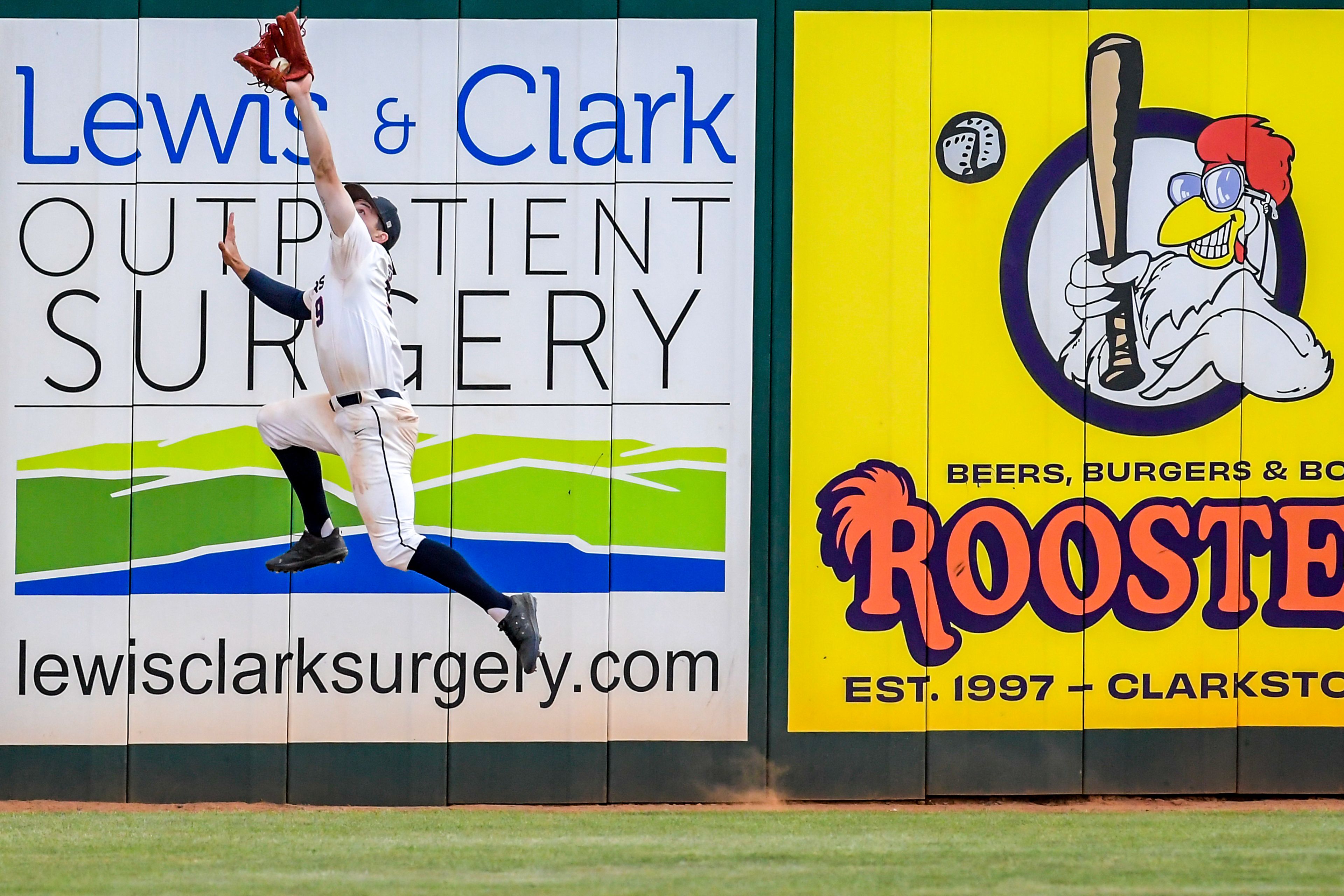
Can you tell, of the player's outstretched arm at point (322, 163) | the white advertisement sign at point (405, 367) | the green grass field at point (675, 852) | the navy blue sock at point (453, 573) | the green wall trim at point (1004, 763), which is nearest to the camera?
the green grass field at point (675, 852)

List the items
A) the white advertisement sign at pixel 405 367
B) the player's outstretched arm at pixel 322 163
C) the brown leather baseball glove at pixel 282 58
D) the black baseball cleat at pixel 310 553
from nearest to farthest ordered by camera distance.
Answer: the player's outstretched arm at pixel 322 163, the brown leather baseball glove at pixel 282 58, the black baseball cleat at pixel 310 553, the white advertisement sign at pixel 405 367

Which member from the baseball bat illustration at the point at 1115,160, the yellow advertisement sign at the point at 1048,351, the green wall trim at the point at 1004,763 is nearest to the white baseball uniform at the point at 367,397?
the yellow advertisement sign at the point at 1048,351

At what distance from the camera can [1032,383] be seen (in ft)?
25.8

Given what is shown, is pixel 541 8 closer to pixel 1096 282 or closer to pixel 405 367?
pixel 405 367

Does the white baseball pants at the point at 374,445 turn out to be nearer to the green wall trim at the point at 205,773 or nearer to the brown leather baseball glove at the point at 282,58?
the brown leather baseball glove at the point at 282,58

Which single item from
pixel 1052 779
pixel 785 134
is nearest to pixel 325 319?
pixel 785 134

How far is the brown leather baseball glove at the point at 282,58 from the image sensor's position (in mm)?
6117

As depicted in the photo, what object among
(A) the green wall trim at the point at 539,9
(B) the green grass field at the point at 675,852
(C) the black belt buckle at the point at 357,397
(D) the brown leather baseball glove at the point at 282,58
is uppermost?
(A) the green wall trim at the point at 539,9

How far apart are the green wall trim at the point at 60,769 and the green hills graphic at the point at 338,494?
36.9 inches

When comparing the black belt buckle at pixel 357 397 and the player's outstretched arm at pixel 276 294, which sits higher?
the player's outstretched arm at pixel 276 294

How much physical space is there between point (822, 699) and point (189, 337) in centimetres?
372

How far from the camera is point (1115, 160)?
7.89 meters

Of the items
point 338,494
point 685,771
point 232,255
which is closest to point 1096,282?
point 685,771

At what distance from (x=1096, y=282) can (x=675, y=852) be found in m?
3.62
